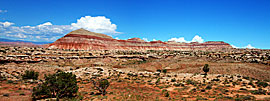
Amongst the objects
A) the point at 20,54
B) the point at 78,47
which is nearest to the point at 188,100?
the point at 20,54

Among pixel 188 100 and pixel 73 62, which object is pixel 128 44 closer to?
pixel 73 62

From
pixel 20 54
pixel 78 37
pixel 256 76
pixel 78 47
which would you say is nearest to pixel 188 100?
pixel 256 76

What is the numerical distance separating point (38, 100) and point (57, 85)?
2087mm

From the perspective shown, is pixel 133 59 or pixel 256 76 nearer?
pixel 256 76

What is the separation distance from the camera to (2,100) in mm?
12555

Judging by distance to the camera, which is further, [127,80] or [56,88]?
[127,80]

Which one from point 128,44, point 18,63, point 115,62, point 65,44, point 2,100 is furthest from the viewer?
point 128,44

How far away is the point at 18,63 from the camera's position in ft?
129

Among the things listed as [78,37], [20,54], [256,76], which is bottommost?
[256,76]

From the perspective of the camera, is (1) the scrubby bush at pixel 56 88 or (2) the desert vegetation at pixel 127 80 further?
(2) the desert vegetation at pixel 127 80

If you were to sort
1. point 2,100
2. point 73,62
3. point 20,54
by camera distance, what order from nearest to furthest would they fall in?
point 2,100, point 20,54, point 73,62

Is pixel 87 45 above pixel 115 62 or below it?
above

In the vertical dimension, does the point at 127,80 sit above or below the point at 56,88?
below

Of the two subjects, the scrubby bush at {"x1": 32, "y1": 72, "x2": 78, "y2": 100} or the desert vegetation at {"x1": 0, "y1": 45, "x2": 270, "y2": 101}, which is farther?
the desert vegetation at {"x1": 0, "y1": 45, "x2": 270, "y2": 101}
